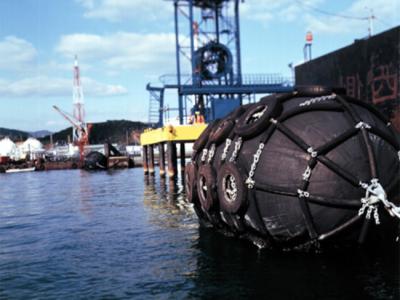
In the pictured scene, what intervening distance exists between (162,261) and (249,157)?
277 cm

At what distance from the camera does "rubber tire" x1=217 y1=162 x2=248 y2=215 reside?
8344 millimetres

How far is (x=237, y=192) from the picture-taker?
845 cm

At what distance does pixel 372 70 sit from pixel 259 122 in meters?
23.2

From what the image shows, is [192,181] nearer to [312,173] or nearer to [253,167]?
[253,167]

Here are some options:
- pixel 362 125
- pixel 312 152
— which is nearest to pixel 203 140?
pixel 312 152

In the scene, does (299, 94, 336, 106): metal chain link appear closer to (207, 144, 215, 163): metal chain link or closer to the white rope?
the white rope

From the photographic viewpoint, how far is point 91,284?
7766 millimetres

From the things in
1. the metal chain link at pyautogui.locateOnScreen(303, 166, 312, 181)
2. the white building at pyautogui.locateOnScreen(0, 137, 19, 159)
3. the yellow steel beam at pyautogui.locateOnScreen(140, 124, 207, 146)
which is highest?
the white building at pyautogui.locateOnScreen(0, 137, 19, 159)

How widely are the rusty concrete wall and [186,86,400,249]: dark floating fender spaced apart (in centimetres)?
1927

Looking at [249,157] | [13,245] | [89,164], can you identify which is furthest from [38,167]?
[249,157]

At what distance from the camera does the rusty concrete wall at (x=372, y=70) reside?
2645 centimetres

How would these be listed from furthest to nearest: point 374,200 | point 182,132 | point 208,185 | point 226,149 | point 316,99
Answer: point 182,132 → point 208,185 → point 226,149 → point 316,99 → point 374,200

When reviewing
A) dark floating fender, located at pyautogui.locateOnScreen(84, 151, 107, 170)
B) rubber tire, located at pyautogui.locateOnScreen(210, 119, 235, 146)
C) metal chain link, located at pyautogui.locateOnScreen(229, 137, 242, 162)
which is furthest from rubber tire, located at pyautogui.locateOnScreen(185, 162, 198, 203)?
dark floating fender, located at pyautogui.locateOnScreen(84, 151, 107, 170)

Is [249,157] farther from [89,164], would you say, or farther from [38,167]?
[38,167]
